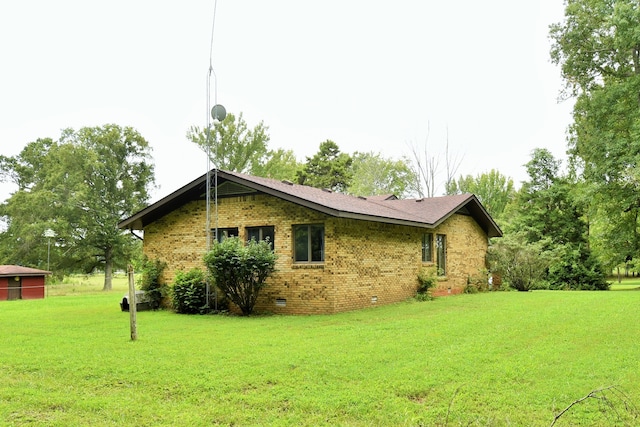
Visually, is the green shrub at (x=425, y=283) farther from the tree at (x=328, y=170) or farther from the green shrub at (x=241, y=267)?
the tree at (x=328, y=170)

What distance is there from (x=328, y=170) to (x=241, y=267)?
34.1m

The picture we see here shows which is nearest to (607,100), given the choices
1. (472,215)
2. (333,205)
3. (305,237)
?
(472,215)

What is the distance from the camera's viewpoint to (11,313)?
51.5 ft

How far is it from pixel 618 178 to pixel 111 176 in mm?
32729

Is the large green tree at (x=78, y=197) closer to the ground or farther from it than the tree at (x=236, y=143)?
closer to the ground

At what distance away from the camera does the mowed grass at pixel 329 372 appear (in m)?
5.05

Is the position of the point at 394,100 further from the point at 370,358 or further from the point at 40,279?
the point at 370,358

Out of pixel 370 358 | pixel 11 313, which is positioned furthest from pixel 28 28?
pixel 370 358

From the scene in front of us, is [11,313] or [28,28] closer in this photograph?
[28,28]

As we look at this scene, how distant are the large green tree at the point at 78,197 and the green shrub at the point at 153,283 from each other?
20.1 metres

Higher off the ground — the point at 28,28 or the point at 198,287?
the point at 28,28

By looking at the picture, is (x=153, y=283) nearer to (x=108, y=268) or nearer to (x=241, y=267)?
(x=241, y=267)

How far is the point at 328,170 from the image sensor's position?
46.8m

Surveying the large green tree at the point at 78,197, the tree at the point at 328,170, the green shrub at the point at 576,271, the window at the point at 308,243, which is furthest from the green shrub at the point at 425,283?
the tree at the point at 328,170
